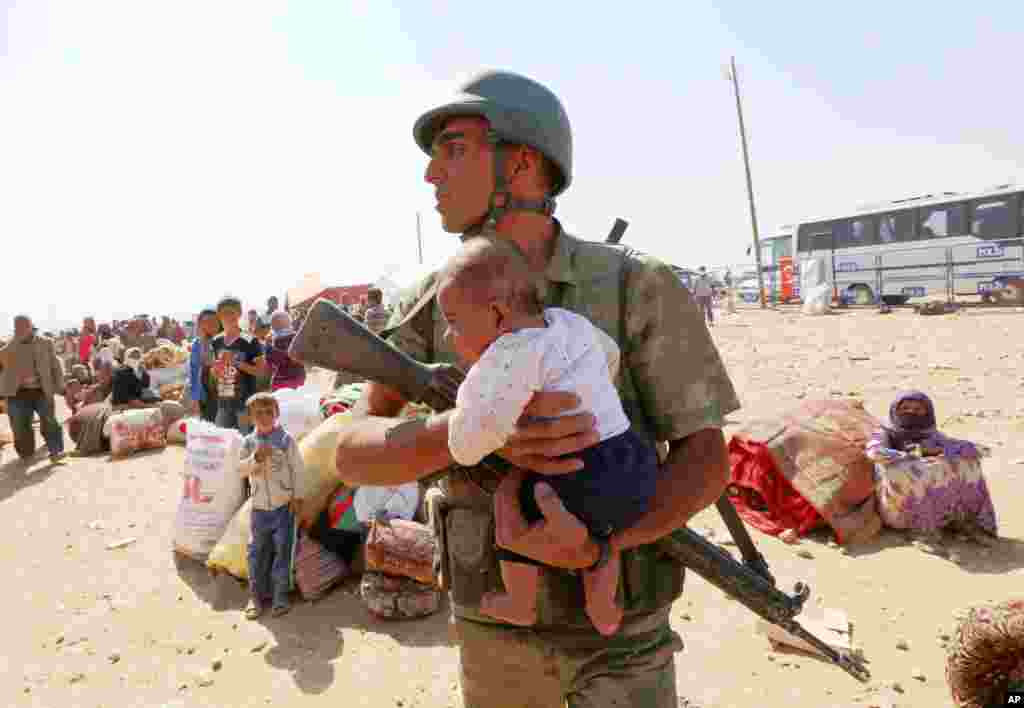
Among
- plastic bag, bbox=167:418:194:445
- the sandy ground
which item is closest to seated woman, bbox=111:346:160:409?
plastic bag, bbox=167:418:194:445

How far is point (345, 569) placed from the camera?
4375 mm

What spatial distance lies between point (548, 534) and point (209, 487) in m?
4.20

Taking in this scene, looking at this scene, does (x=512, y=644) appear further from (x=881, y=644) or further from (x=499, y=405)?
(x=881, y=644)

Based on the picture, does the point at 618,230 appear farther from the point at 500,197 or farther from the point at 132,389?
the point at 132,389

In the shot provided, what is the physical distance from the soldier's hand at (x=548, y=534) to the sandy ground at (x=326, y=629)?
91.9 inches

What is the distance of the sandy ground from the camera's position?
3.24 m

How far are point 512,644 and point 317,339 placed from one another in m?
0.77

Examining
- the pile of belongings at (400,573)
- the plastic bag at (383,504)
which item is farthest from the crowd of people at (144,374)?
the pile of belongings at (400,573)

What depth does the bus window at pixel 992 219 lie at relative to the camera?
16.8 meters

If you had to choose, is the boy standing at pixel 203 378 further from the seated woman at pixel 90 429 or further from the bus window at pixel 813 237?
the bus window at pixel 813 237

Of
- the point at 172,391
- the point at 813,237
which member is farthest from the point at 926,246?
the point at 172,391

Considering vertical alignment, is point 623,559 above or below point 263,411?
above

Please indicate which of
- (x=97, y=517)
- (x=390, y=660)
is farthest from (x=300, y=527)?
(x=97, y=517)

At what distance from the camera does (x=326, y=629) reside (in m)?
3.88
